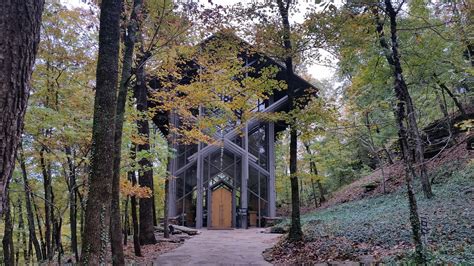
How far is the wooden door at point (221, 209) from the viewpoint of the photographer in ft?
59.4

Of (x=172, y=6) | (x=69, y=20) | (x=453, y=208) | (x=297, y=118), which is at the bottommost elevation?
(x=453, y=208)

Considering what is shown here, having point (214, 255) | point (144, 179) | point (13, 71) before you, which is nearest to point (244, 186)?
point (144, 179)

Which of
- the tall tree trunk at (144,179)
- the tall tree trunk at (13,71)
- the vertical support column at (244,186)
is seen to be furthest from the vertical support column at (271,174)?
the tall tree trunk at (13,71)

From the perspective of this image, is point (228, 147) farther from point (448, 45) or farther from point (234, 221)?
point (448, 45)

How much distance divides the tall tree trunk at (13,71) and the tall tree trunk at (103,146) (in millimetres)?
2488

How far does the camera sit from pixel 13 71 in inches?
60.9

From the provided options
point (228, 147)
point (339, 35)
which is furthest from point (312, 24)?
point (228, 147)

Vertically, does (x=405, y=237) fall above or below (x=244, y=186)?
below

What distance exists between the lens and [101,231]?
3.98 m

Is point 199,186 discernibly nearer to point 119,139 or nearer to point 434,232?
point 119,139

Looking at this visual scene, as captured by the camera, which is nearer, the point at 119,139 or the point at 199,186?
the point at 119,139

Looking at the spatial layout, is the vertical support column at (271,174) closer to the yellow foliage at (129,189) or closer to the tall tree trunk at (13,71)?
the yellow foliage at (129,189)

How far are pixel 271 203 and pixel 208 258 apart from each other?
10815mm

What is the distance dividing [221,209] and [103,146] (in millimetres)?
14739
